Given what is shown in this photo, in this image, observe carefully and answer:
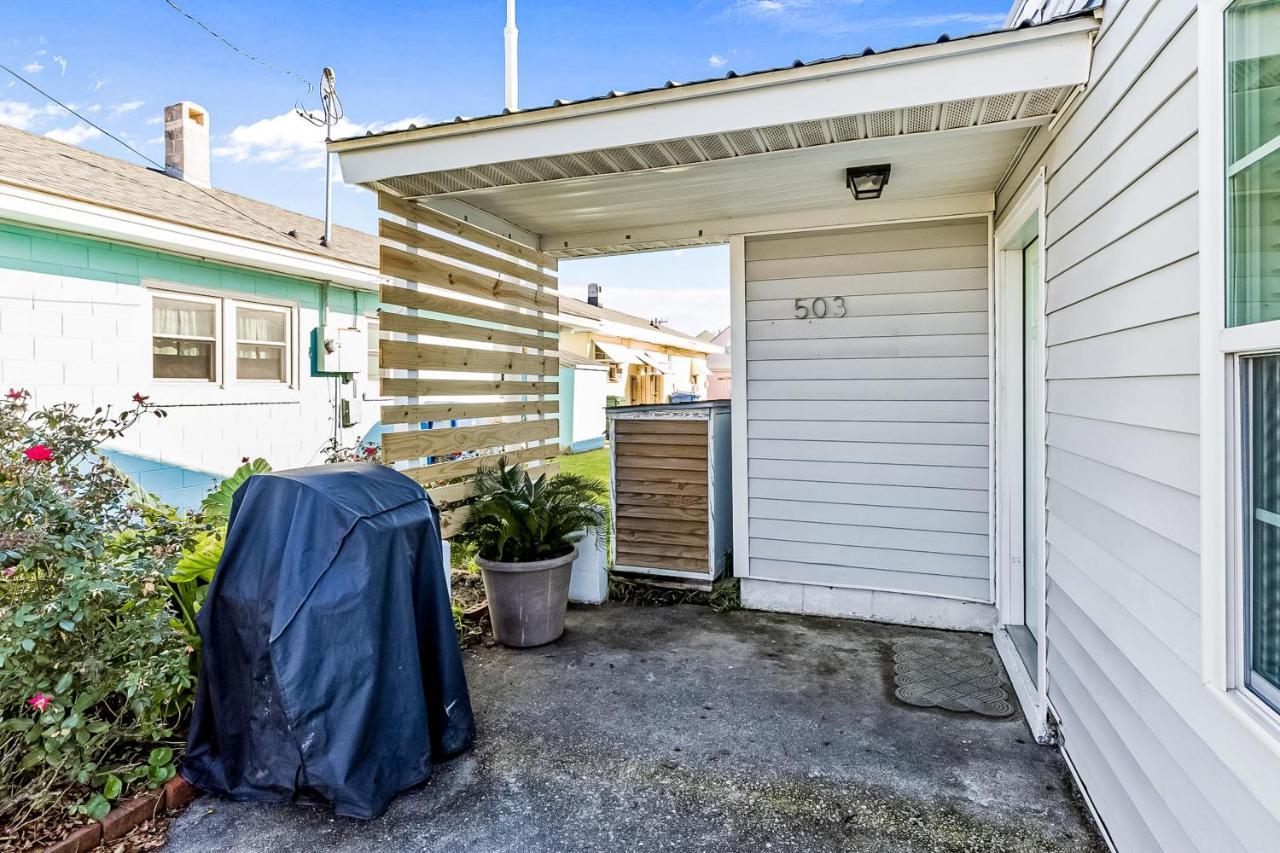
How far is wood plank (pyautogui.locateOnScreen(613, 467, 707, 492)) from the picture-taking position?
4.34 m

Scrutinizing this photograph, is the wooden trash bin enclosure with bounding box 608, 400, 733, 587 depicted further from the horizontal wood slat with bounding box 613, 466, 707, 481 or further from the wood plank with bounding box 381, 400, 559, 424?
the wood plank with bounding box 381, 400, 559, 424

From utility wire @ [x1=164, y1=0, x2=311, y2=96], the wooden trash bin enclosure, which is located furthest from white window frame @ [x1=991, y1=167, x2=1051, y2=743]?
utility wire @ [x1=164, y1=0, x2=311, y2=96]

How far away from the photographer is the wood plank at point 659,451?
432 centimetres

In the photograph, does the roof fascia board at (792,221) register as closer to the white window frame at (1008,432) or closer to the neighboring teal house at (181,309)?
the white window frame at (1008,432)

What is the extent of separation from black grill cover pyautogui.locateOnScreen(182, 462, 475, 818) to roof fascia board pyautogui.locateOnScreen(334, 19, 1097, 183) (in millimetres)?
1671

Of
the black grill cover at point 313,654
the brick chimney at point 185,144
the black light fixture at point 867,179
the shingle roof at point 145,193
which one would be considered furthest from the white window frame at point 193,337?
the black light fixture at point 867,179

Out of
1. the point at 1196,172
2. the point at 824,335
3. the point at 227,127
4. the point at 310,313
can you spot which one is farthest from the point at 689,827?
the point at 227,127

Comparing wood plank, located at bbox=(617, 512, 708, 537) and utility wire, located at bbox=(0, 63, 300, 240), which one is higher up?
utility wire, located at bbox=(0, 63, 300, 240)

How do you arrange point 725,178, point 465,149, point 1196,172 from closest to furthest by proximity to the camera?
point 1196,172 → point 465,149 → point 725,178

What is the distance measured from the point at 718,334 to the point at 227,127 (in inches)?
1295

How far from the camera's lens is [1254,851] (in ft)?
4.04

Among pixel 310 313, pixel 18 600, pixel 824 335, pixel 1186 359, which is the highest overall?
pixel 310 313

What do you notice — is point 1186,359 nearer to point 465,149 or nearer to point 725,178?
point 725,178

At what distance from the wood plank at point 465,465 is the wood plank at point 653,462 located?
0.69m
